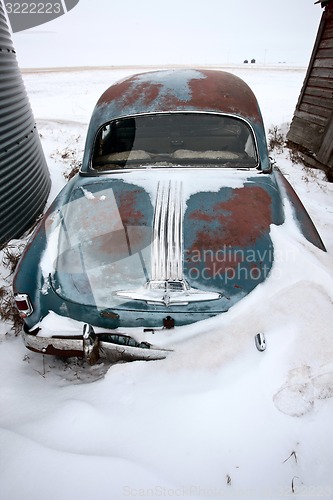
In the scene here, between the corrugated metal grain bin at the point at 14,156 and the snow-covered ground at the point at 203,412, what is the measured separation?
1.95 m

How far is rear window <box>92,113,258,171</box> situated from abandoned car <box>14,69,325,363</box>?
0.01 metres

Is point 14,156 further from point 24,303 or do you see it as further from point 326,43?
point 326,43

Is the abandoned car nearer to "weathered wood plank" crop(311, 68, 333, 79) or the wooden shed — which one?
the wooden shed

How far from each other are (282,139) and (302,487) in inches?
271

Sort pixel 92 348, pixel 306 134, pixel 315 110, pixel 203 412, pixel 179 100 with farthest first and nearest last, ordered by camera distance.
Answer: pixel 306 134, pixel 315 110, pixel 179 100, pixel 92 348, pixel 203 412

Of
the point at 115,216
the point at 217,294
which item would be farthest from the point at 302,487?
the point at 115,216

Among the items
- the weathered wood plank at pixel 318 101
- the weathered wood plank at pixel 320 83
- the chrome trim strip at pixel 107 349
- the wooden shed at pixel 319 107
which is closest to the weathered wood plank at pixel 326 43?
the wooden shed at pixel 319 107

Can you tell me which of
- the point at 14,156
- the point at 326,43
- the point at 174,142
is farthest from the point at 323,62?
the point at 14,156

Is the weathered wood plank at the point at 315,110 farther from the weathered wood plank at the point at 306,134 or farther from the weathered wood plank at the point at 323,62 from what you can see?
the weathered wood plank at the point at 323,62

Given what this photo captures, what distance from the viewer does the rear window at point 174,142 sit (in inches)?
107

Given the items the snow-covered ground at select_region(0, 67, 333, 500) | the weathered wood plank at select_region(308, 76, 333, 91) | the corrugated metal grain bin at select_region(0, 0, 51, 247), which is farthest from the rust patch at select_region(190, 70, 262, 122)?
the weathered wood plank at select_region(308, 76, 333, 91)

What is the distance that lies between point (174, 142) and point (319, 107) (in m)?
4.58

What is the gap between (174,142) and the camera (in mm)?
2887

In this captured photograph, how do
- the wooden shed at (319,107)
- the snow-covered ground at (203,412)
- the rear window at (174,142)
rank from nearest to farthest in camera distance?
the snow-covered ground at (203,412) → the rear window at (174,142) → the wooden shed at (319,107)
